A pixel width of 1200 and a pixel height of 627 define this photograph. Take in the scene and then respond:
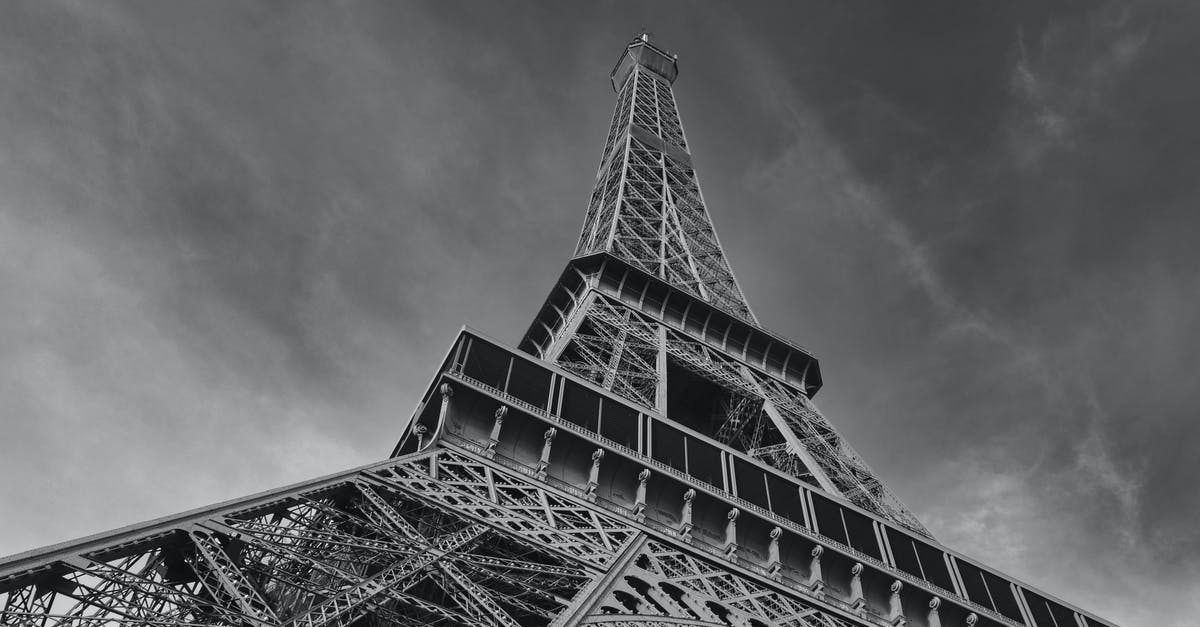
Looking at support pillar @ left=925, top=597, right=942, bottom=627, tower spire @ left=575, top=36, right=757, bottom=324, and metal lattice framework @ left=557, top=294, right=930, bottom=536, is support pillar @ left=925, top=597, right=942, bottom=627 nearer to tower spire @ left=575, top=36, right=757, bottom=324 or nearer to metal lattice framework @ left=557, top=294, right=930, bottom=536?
metal lattice framework @ left=557, top=294, right=930, bottom=536

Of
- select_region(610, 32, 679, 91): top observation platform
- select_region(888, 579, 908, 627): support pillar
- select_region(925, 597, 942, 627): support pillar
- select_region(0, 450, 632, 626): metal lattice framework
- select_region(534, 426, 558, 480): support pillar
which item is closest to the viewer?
select_region(0, 450, 632, 626): metal lattice framework

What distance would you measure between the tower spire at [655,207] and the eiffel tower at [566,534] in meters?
9.62

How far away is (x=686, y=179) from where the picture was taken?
60500mm

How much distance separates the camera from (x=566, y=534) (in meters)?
16.7

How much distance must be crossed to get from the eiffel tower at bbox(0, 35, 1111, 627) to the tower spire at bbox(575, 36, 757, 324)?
9.62 meters

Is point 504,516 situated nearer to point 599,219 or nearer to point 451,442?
point 451,442

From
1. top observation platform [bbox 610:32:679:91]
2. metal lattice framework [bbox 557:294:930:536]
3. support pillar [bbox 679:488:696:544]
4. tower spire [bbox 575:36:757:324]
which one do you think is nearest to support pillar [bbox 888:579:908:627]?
support pillar [bbox 679:488:696:544]

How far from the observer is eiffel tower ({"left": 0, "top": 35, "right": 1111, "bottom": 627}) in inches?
499

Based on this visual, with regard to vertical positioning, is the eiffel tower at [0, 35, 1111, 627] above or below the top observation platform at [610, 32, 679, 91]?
below

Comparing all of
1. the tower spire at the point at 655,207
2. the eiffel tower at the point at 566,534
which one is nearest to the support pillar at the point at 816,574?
the eiffel tower at the point at 566,534

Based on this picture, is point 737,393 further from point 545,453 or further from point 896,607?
point 545,453

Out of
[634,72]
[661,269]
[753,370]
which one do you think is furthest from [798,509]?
[634,72]

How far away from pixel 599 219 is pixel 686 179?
13.1 m

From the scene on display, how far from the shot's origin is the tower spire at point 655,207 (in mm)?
45250
